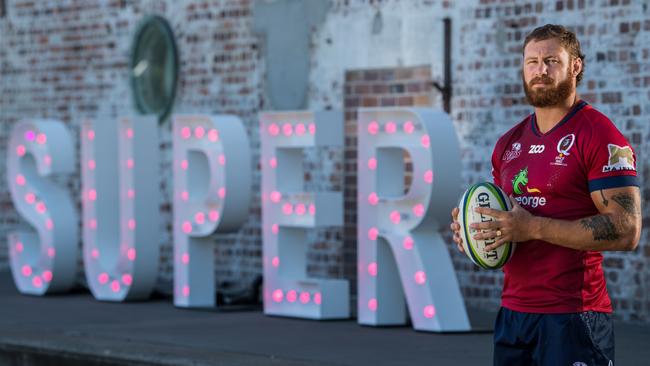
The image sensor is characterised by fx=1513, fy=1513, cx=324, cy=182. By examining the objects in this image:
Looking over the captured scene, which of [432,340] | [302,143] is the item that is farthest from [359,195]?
[432,340]

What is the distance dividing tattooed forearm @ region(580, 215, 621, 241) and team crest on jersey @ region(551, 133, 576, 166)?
0.20 metres

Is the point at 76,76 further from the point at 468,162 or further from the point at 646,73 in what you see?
the point at 646,73

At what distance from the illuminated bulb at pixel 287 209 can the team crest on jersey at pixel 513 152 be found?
5574 millimetres

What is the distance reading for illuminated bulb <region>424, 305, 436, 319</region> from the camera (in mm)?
9352

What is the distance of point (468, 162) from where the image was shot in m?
10.9

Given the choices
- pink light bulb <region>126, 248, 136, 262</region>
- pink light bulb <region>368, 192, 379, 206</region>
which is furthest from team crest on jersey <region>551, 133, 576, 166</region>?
pink light bulb <region>126, 248, 136, 262</region>

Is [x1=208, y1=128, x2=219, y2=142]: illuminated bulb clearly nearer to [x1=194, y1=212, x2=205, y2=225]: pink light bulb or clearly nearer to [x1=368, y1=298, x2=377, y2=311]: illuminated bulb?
[x1=194, y1=212, x2=205, y2=225]: pink light bulb

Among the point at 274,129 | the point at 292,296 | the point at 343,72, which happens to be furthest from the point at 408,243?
the point at 343,72

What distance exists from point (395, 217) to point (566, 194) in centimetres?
505

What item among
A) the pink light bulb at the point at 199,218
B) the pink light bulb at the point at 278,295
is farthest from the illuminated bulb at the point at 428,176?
the pink light bulb at the point at 199,218

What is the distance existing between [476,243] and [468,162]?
596 cm

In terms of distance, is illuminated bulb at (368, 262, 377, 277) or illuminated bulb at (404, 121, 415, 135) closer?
illuminated bulb at (404, 121, 415, 135)

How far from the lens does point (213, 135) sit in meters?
11.0

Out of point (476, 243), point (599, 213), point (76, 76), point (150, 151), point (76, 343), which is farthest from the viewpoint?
point (76, 76)
